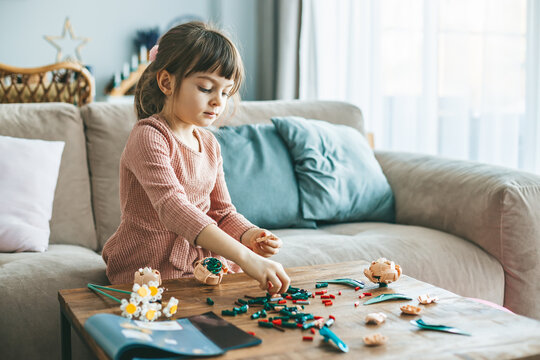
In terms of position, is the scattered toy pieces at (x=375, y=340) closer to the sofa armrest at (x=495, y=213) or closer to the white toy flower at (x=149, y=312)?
the white toy flower at (x=149, y=312)

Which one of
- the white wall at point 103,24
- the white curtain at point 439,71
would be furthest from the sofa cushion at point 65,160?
the white wall at point 103,24

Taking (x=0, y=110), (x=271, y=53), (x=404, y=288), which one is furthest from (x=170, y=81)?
(x=271, y=53)

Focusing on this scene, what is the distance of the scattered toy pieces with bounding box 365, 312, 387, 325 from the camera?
3.06ft

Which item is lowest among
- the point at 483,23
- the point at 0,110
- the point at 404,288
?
the point at 404,288

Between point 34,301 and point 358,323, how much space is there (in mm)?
858

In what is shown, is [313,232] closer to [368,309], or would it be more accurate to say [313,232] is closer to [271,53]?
[368,309]

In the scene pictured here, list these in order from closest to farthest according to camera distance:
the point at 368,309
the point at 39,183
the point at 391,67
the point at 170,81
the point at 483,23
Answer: the point at 368,309, the point at 170,81, the point at 39,183, the point at 483,23, the point at 391,67

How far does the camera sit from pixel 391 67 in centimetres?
327

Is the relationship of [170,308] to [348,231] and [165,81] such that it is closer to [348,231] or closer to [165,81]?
[165,81]

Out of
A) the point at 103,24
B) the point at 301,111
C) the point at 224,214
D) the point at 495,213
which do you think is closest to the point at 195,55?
the point at 224,214

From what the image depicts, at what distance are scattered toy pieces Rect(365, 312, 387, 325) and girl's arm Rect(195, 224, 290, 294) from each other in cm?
17

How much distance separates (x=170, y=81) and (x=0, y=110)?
0.97 meters

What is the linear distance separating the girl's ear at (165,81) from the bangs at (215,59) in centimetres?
6

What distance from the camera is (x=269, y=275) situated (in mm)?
1050
